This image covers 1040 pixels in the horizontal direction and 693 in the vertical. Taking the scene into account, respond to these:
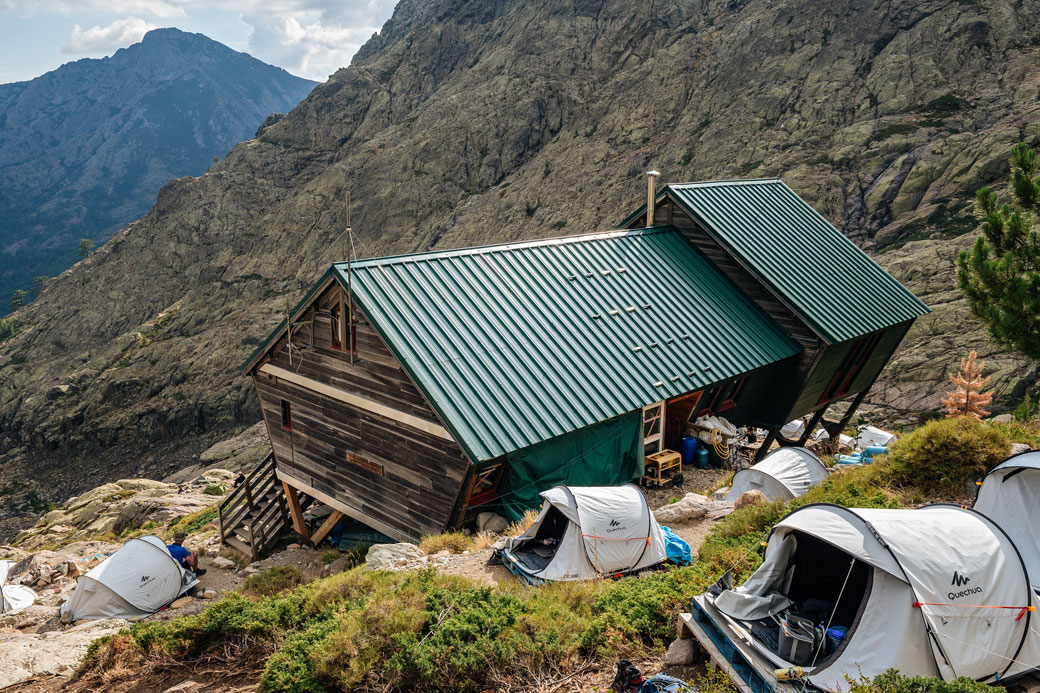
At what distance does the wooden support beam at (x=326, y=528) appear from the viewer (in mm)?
18125

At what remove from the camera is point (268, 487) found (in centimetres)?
2088

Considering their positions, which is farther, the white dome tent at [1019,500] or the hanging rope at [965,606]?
the white dome tent at [1019,500]

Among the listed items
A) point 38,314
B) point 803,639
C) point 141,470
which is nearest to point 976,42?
point 803,639

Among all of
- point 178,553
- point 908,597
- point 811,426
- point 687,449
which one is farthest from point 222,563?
point 811,426

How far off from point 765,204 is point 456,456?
51.5 ft

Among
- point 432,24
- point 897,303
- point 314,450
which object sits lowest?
point 314,450

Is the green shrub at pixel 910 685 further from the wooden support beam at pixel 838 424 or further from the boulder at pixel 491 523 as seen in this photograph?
the wooden support beam at pixel 838 424

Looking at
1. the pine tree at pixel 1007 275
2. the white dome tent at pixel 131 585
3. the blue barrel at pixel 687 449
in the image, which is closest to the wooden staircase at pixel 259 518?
the white dome tent at pixel 131 585

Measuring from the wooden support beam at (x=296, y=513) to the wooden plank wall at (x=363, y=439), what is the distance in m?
1.15

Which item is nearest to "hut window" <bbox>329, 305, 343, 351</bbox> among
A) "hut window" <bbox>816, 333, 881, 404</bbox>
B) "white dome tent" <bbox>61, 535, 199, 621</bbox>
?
"white dome tent" <bbox>61, 535, 199, 621</bbox>

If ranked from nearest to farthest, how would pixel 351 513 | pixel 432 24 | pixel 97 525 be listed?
pixel 351 513 → pixel 97 525 → pixel 432 24

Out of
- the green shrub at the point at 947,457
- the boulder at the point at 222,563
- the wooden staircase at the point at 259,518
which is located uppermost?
the green shrub at the point at 947,457

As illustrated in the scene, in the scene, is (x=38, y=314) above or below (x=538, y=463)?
below

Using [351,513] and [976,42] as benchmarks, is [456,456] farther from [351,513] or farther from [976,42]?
[976,42]
